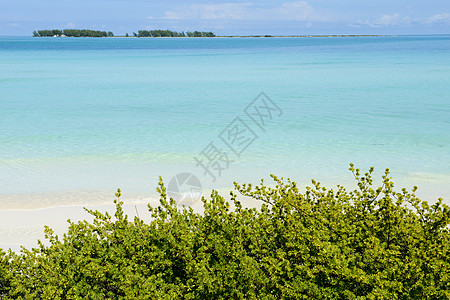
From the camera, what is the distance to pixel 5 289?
13.0 ft

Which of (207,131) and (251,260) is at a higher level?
(207,131)

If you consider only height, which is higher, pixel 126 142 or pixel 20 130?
pixel 20 130

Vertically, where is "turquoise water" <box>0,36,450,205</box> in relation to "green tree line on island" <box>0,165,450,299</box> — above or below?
above

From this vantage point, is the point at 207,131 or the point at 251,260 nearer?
the point at 251,260

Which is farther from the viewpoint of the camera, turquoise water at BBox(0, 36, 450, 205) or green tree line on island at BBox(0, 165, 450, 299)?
turquoise water at BBox(0, 36, 450, 205)

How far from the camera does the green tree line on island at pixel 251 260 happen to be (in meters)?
3.74

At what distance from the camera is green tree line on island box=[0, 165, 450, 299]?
3736 millimetres

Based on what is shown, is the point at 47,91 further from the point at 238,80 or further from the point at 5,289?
the point at 5,289

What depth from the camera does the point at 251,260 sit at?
152 inches

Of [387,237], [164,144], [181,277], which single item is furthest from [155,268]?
[164,144]

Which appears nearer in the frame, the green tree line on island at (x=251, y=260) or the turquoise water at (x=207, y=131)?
the green tree line on island at (x=251, y=260)

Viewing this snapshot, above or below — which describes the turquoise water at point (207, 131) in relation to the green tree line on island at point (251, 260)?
above

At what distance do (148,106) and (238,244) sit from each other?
62.9ft

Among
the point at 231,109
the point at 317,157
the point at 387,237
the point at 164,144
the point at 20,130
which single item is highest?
the point at 231,109
